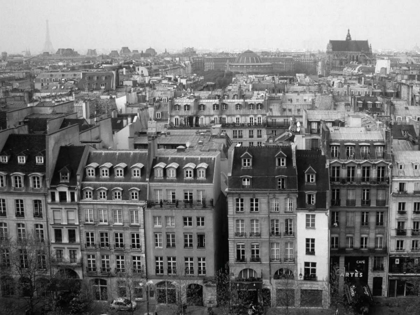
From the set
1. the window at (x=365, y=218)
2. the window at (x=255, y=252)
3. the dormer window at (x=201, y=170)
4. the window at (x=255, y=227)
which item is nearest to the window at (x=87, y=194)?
the dormer window at (x=201, y=170)

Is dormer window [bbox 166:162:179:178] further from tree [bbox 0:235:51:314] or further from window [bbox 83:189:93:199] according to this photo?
tree [bbox 0:235:51:314]

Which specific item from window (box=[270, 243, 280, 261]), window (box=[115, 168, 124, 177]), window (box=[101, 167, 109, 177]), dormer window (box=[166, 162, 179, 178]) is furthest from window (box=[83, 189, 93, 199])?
window (box=[270, 243, 280, 261])

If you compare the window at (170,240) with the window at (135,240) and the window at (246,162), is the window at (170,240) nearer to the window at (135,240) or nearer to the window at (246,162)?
the window at (135,240)

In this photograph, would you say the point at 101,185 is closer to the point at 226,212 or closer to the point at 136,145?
the point at 226,212

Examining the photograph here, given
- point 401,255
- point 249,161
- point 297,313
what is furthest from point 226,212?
Answer: point 401,255

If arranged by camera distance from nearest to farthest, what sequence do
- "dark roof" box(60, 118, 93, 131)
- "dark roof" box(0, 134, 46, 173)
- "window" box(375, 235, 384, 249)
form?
"dark roof" box(0, 134, 46, 173), "window" box(375, 235, 384, 249), "dark roof" box(60, 118, 93, 131)

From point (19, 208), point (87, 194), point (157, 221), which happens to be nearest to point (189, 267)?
point (157, 221)
